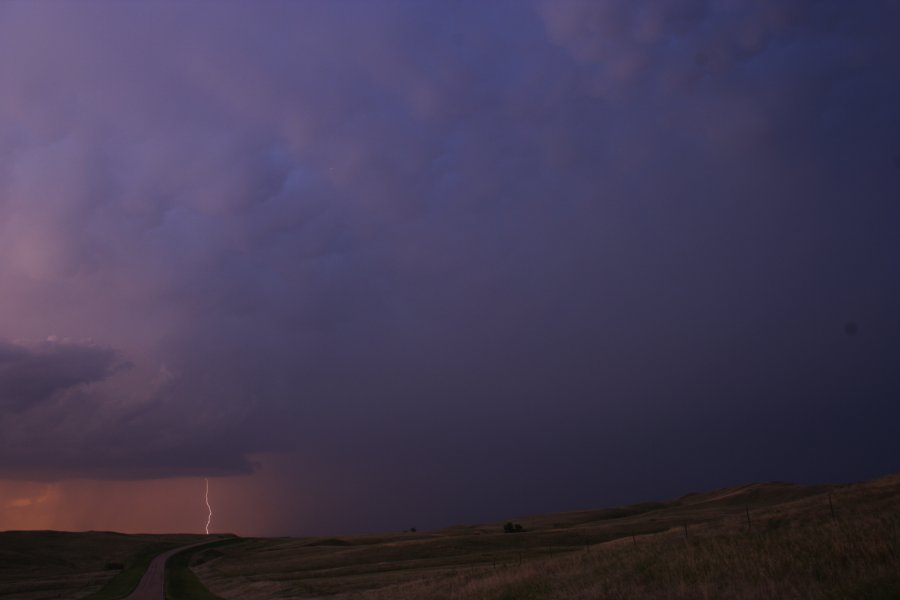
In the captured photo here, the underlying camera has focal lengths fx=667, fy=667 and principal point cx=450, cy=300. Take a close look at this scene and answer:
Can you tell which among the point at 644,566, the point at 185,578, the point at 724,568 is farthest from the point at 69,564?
the point at 724,568

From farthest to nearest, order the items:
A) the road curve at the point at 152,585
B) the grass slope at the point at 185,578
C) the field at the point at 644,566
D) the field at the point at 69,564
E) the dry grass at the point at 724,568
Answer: the field at the point at 69,564 < the road curve at the point at 152,585 < the grass slope at the point at 185,578 < the field at the point at 644,566 < the dry grass at the point at 724,568

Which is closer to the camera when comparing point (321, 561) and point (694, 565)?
point (694, 565)

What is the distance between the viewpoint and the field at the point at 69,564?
214 ft

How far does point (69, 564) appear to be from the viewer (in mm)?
112375

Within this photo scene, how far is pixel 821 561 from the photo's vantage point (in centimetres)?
1984

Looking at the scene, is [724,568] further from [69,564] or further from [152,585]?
[69,564]

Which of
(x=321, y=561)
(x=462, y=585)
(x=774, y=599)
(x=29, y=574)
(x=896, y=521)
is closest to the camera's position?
(x=774, y=599)

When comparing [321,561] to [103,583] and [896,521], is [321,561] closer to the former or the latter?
[103,583]

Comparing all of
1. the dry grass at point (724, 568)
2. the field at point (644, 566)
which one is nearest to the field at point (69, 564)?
the field at point (644, 566)

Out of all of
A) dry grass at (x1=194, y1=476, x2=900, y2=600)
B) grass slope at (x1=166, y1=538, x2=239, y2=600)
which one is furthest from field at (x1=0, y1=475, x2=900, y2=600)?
grass slope at (x1=166, y1=538, x2=239, y2=600)

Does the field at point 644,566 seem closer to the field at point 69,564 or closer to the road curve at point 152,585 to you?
the field at point 69,564

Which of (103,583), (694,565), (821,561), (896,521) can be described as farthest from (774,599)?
(103,583)

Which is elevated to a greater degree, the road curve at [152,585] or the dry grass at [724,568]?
the dry grass at [724,568]

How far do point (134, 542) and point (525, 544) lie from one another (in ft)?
363
